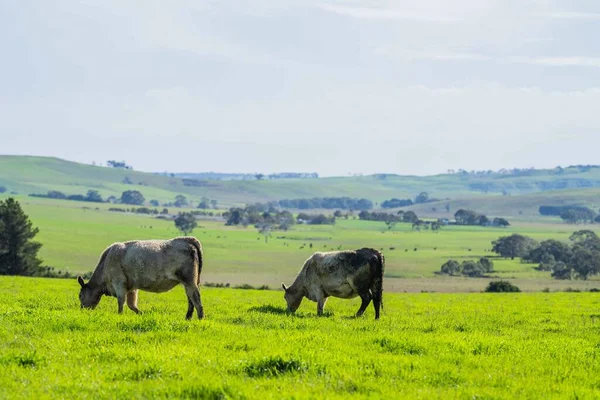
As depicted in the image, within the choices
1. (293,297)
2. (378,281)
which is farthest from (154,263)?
(378,281)

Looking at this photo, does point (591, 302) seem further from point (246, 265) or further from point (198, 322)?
point (246, 265)

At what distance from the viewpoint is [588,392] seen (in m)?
12.1

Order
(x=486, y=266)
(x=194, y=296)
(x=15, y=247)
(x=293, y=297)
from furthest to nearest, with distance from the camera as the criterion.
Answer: (x=486, y=266), (x=15, y=247), (x=293, y=297), (x=194, y=296)

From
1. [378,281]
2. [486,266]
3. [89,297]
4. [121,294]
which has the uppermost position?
[378,281]

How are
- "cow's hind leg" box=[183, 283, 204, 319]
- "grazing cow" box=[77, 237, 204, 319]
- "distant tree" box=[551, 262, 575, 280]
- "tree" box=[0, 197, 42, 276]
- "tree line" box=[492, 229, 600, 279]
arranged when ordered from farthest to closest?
"tree line" box=[492, 229, 600, 279] → "distant tree" box=[551, 262, 575, 280] → "tree" box=[0, 197, 42, 276] → "grazing cow" box=[77, 237, 204, 319] → "cow's hind leg" box=[183, 283, 204, 319]

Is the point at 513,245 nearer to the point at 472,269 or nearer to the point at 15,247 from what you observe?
the point at 472,269

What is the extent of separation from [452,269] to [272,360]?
464ft

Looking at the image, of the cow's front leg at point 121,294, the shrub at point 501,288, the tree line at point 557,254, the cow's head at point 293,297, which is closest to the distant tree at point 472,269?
the tree line at point 557,254

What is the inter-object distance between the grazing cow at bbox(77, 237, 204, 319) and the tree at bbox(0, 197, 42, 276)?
59605mm

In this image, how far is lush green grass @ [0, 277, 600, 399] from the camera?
458 inches

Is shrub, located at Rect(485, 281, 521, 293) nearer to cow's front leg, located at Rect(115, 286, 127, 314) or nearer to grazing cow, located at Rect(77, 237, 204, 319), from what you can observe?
grazing cow, located at Rect(77, 237, 204, 319)

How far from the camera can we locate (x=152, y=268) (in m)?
21.9

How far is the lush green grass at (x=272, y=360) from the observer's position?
11.6 m

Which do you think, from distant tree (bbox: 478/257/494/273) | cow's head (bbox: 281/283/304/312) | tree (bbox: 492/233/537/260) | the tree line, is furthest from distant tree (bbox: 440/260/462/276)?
cow's head (bbox: 281/283/304/312)
